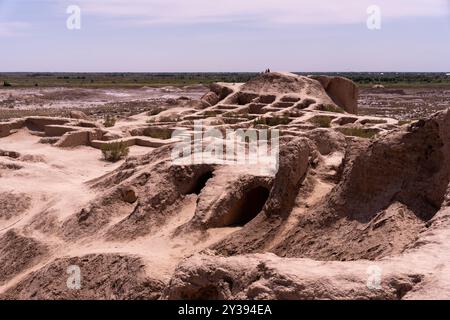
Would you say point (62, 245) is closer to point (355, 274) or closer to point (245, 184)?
point (245, 184)

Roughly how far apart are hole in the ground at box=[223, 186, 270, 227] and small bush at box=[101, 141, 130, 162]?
9151 mm

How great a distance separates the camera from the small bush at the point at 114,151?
57.8 feet

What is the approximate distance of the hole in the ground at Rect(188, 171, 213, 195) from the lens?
10.1 meters

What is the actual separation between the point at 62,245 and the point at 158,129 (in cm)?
1197

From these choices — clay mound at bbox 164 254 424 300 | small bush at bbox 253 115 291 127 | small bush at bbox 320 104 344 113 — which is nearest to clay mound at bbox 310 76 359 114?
small bush at bbox 320 104 344 113

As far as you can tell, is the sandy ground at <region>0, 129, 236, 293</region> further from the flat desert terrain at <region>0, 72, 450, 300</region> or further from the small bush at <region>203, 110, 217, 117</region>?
the small bush at <region>203, 110, 217, 117</region>

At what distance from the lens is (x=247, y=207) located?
364 inches

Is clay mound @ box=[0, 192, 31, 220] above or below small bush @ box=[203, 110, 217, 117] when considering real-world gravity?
below

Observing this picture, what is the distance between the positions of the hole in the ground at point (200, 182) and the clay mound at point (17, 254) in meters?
2.82

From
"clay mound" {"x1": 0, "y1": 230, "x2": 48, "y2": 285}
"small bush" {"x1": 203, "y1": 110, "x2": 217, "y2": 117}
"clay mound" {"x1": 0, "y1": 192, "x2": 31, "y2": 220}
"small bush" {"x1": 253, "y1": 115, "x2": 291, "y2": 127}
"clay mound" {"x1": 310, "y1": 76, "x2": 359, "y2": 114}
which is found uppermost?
"clay mound" {"x1": 310, "y1": 76, "x2": 359, "y2": 114}

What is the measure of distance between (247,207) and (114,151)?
30.7 ft

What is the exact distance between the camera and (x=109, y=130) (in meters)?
21.3

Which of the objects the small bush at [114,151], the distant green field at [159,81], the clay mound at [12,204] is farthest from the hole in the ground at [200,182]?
the distant green field at [159,81]

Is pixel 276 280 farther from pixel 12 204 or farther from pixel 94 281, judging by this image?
pixel 12 204
